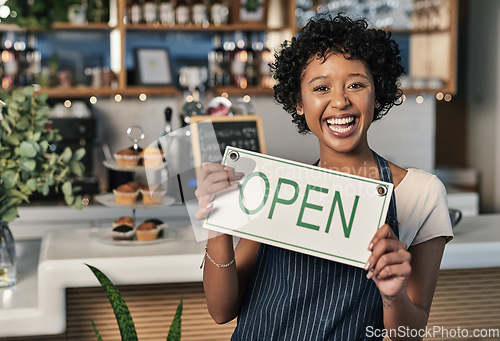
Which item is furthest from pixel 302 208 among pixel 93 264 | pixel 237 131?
pixel 237 131

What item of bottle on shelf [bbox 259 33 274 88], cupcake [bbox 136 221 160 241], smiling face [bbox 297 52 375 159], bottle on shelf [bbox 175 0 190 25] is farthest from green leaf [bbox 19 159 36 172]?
bottle on shelf [bbox 259 33 274 88]

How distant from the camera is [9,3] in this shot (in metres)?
3.22

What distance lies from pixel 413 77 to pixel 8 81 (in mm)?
2518

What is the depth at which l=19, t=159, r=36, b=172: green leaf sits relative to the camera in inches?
61.7

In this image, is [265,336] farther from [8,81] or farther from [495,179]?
[495,179]

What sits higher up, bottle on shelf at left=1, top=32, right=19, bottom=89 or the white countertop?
bottle on shelf at left=1, top=32, right=19, bottom=89

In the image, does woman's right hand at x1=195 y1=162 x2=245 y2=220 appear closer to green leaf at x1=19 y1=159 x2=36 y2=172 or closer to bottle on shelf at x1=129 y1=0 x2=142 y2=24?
green leaf at x1=19 y1=159 x2=36 y2=172

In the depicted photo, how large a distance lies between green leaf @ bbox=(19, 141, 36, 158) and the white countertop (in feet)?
0.88

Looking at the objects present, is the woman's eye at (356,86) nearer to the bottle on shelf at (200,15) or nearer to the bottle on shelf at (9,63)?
the bottle on shelf at (200,15)

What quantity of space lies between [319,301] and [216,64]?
2.79 metres

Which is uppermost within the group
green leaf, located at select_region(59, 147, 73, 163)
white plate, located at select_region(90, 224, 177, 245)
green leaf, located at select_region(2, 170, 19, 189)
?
green leaf, located at select_region(59, 147, 73, 163)

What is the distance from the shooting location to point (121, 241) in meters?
1.75

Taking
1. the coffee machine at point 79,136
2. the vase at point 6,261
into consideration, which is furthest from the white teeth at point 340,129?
the coffee machine at point 79,136

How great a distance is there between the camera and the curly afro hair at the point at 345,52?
102cm
